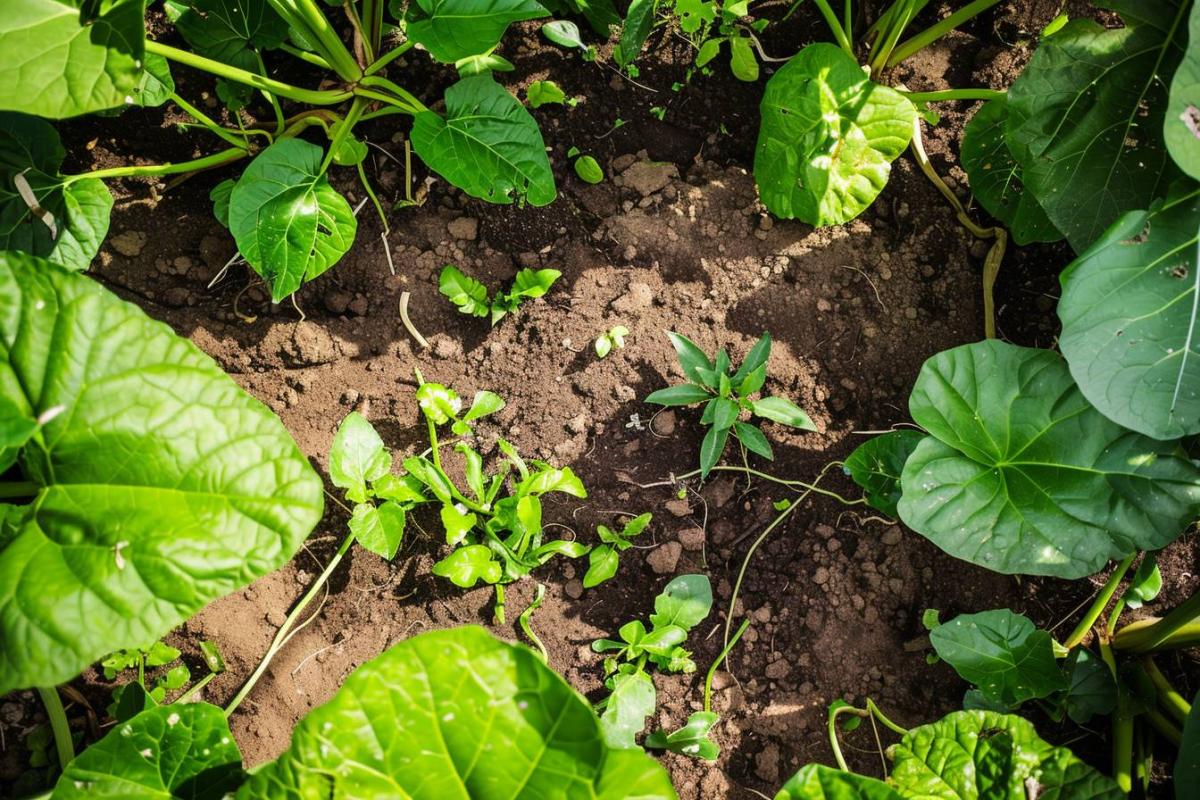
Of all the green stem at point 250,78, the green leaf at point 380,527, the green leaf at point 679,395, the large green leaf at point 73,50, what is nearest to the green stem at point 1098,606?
the green leaf at point 679,395

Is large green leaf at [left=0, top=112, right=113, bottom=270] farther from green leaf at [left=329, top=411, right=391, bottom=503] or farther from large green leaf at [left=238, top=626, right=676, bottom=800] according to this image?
large green leaf at [left=238, top=626, right=676, bottom=800]

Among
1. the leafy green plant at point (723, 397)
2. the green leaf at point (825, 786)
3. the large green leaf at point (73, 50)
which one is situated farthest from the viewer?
the leafy green plant at point (723, 397)

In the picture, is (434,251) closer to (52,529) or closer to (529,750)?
(52,529)

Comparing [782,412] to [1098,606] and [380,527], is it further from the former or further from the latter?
[380,527]

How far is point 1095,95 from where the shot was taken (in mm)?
1762

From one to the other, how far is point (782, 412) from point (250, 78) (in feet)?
5.16

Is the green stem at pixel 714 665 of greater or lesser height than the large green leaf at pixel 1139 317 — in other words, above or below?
below

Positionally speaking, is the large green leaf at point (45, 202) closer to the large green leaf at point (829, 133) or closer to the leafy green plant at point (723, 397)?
the leafy green plant at point (723, 397)

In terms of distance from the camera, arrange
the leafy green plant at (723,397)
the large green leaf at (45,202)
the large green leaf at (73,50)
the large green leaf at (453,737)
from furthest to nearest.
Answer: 1. the leafy green plant at (723,397)
2. the large green leaf at (45,202)
3. the large green leaf at (73,50)
4. the large green leaf at (453,737)

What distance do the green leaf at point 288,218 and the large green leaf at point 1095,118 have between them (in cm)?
164

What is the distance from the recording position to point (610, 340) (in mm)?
2105

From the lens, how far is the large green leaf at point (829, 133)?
1.98m

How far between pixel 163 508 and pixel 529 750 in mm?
746

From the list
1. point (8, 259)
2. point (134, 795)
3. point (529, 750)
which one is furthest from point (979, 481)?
point (8, 259)
